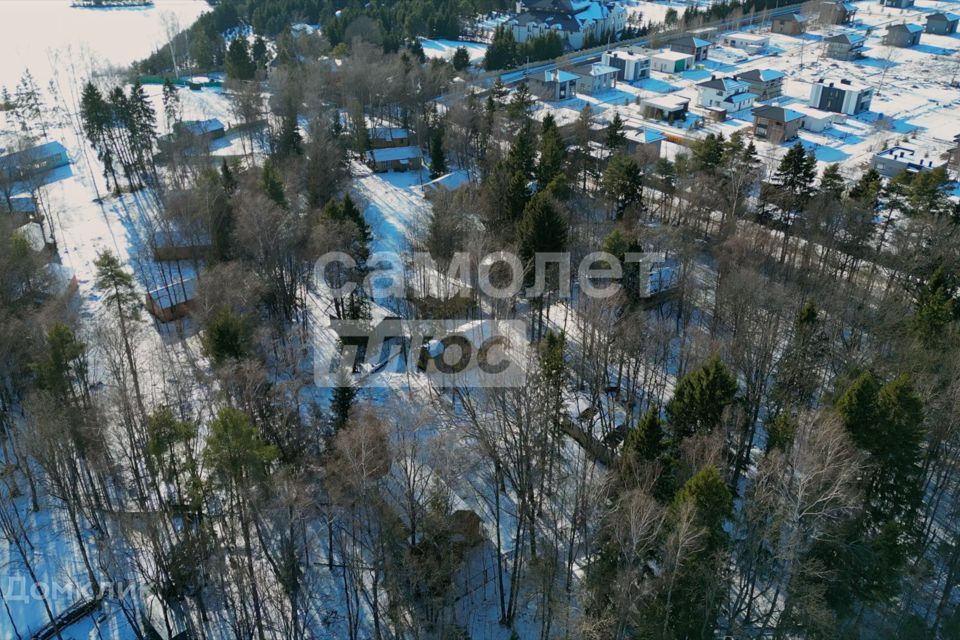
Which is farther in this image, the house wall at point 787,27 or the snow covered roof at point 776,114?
the house wall at point 787,27

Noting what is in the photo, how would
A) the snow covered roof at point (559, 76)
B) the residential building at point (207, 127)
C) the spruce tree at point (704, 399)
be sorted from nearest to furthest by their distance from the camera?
the spruce tree at point (704, 399), the residential building at point (207, 127), the snow covered roof at point (559, 76)

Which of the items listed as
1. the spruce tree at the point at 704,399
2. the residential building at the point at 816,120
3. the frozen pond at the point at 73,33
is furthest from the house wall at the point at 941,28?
the spruce tree at the point at 704,399

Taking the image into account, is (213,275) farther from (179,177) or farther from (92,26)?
(92,26)

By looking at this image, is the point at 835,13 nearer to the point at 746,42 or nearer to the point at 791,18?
the point at 791,18

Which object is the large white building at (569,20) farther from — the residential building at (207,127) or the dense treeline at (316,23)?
the residential building at (207,127)

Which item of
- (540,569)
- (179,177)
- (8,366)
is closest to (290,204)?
(179,177)

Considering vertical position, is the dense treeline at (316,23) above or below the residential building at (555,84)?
above

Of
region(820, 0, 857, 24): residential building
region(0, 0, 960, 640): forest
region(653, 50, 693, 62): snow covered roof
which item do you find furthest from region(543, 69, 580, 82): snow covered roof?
region(820, 0, 857, 24): residential building

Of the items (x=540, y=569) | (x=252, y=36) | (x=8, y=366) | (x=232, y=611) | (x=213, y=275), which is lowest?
(x=232, y=611)
